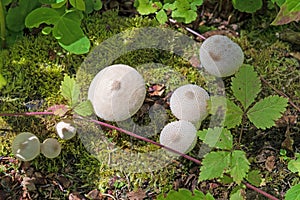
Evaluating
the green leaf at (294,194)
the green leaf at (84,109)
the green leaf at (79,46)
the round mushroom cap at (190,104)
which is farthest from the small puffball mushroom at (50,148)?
the green leaf at (294,194)

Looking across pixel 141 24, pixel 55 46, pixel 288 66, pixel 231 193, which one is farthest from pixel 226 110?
pixel 55 46

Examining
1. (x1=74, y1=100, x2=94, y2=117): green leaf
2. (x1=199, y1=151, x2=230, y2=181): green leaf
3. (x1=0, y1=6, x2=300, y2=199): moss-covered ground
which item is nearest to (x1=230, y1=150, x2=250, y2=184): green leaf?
(x1=199, y1=151, x2=230, y2=181): green leaf

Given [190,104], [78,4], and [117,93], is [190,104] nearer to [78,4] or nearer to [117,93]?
[117,93]

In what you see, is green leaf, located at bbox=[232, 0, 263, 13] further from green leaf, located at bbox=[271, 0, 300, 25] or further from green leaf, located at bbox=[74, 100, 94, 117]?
green leaf, located at bbox=[74, 100, 94, 117]

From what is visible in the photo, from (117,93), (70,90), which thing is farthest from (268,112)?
(70,90)

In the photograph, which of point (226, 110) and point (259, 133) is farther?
point (259, 133)

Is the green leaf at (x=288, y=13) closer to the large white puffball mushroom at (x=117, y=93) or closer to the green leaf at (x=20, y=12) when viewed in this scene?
the large white puffball mushroom at (x=117, y=93)

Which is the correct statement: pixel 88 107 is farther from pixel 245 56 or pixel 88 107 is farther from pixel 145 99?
pixel 245 56
